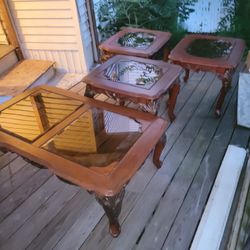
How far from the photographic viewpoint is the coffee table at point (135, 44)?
2169 mm

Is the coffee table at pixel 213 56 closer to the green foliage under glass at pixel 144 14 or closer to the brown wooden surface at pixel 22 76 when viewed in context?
the green foliage under glass at pixel 144 14

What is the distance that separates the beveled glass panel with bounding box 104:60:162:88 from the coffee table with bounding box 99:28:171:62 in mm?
233

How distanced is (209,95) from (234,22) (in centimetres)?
116

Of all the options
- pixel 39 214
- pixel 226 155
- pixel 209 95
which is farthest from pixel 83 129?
pixel 209 95

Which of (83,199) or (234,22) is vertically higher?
(234,22)

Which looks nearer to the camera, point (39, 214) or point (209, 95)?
point (39, 214)

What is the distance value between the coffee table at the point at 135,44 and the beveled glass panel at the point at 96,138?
811 millimetres

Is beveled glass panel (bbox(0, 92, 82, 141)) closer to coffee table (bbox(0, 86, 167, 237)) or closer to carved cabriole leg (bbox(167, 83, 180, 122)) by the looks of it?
coffee table (bbox(0, 86, 167, 237))

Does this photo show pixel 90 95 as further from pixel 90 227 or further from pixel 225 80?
pixel 225 80

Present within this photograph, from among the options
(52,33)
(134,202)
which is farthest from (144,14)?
(134,202)

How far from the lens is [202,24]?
134 inches

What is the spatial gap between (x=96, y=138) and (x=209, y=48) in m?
1.27

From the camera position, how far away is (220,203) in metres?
1.49

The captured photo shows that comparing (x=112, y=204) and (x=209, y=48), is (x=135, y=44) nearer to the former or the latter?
(x=209, y=48)
